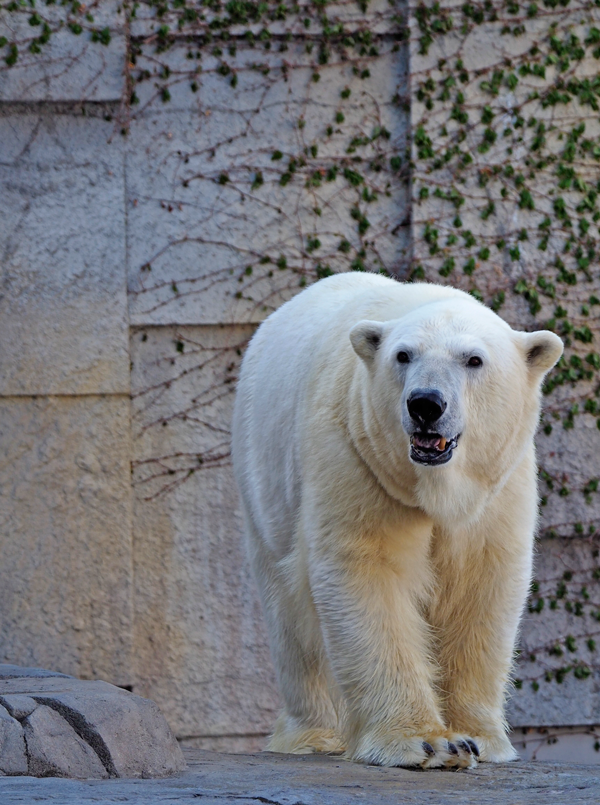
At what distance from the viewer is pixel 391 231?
223 inches

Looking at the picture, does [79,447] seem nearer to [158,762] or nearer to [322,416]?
[322,416]

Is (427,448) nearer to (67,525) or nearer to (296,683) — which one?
(296,683)

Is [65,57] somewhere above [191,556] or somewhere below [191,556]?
above

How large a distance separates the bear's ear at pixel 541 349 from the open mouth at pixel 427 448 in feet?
1.41

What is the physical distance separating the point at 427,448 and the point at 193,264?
3212 mm

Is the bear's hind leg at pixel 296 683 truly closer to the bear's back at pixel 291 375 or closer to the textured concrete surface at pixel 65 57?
the bear's back at pixel 291 375

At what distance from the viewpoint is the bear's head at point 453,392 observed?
2.60 metres

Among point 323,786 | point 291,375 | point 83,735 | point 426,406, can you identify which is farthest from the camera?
point 291,375

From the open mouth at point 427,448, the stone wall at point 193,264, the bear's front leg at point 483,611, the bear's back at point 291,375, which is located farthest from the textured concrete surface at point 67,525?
the open mouth at point 427,448

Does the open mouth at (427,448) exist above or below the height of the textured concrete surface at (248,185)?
below

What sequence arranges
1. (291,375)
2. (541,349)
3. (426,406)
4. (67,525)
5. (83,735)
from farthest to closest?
(67,525)
(291,375)
(541,349)
(426,406)
(83,735)

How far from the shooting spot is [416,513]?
111 inches

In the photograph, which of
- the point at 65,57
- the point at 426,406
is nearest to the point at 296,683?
the point at 426,406

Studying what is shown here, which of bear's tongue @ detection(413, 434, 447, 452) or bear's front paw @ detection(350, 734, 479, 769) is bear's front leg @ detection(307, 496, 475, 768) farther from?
bear's tongue @ detection(413, 434, 447, 452)
